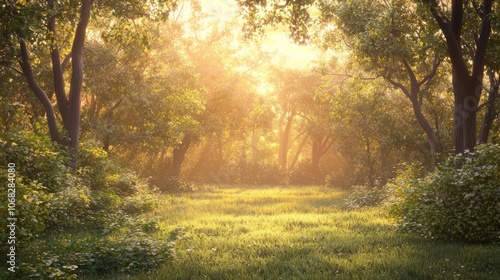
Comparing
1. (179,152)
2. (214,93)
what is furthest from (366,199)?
(179,152)

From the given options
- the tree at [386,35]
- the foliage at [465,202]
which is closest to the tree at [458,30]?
the tree at [386,35]

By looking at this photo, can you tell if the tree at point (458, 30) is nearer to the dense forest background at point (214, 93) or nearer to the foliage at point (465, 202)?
the dense forest background at point (214, 93)

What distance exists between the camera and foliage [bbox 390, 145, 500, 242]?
10.4m

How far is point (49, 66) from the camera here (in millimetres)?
22438

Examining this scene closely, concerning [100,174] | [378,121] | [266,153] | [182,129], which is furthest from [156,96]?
[266,153]

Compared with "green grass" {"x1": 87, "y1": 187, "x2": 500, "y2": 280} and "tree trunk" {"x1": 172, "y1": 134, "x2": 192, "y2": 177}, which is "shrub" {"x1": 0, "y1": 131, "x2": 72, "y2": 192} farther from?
"tree trunk" {"x1": 172, "y1": 134, "x2": 192, "y2": 177}

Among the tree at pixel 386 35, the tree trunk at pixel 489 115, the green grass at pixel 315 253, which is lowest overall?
the green grass at pixel 315 253

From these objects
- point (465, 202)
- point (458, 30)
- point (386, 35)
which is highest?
point (386, 35)

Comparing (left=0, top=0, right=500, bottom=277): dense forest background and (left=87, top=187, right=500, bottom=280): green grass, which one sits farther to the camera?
(left=0, top=0, right=500, bottom=277): dense forest background

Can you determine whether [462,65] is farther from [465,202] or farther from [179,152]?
[179,152]

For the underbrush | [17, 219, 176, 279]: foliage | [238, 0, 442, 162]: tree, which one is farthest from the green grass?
[238, 0, 442, 162]: tree

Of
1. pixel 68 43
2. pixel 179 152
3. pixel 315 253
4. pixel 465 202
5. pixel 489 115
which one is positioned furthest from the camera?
pixel 179 152

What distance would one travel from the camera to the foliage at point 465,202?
1044 cm

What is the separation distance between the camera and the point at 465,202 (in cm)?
1096
